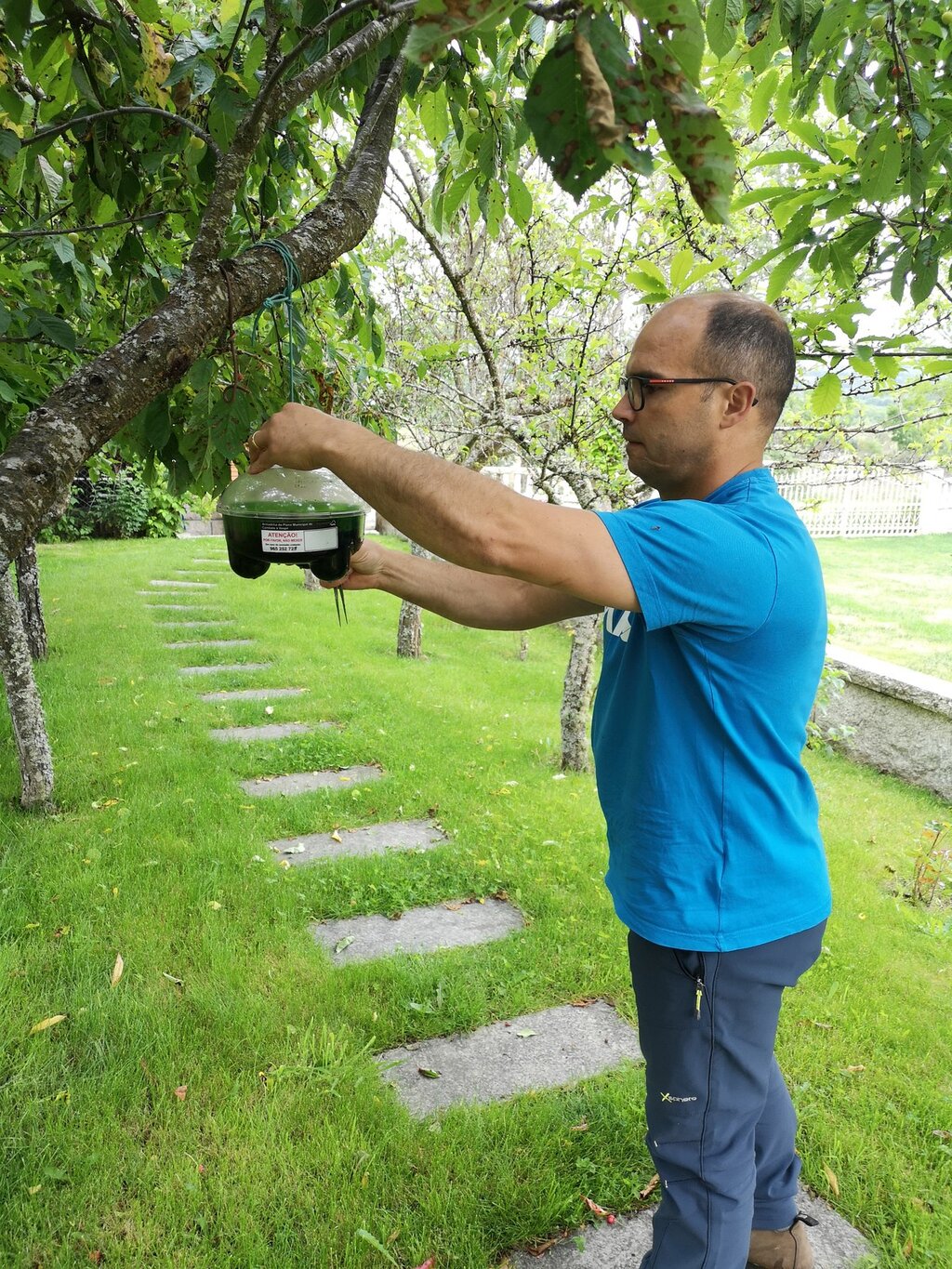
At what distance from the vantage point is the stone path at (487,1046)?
214 centimetres

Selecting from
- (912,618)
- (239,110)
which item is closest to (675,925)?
(239,110)

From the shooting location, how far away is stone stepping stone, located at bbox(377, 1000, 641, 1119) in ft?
8.58

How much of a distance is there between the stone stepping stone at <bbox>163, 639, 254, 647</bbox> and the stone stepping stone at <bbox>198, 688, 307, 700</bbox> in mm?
1464

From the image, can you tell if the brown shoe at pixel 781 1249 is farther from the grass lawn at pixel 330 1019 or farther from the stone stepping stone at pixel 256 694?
the stone stepping stone at pixel 256 694

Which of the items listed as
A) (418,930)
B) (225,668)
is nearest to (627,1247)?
(418,930)

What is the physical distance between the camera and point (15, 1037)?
2.68 meters

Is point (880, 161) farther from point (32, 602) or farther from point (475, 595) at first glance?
point (32, 602)

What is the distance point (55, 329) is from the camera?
2.39 meters

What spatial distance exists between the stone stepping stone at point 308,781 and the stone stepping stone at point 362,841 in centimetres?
53

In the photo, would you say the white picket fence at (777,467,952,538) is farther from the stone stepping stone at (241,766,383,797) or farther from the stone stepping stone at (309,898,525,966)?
the stone stepping stone at (309,898,525,966)

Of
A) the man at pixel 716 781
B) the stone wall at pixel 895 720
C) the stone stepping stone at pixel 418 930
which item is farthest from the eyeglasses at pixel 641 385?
the stone wall at pixel 895 720

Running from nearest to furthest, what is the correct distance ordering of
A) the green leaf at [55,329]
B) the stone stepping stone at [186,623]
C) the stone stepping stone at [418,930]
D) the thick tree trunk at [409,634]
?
the green leaf at [55,329] → the stone stepping stone at [418,930] → the thick tree trunk at [409,634] → the stone stepping stone at [186,623]

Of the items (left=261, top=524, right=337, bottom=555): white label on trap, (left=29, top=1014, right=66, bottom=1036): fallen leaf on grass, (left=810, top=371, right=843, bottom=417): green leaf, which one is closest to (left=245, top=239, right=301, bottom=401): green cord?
(left=261, top=524, right=337, bottom=555): white label on trap

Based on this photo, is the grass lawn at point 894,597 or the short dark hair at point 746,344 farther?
the grass lawn at point 894,597
